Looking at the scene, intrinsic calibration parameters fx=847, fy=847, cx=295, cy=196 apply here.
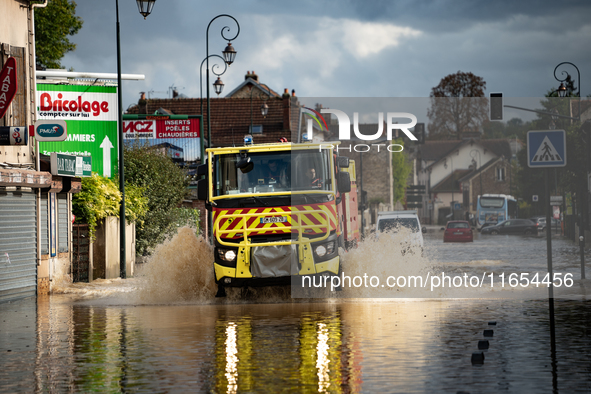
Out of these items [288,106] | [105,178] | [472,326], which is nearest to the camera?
[472,326]

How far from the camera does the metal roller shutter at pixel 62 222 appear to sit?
74.6 ft

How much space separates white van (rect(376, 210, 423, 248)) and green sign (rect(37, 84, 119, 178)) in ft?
36.2

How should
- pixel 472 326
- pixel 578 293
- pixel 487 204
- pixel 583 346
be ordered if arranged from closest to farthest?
pixel 583 346 < pixel 472 326 < pixel 578 293 < pixel 487 204

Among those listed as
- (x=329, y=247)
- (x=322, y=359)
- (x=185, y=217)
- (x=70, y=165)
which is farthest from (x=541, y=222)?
(x=322, y=359)

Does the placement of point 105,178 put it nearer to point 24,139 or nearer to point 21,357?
point 24,139

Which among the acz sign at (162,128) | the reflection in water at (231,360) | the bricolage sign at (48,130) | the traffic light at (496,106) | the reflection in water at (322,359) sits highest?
the acz sign at (162,128)

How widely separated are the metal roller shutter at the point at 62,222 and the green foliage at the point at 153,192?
747cm

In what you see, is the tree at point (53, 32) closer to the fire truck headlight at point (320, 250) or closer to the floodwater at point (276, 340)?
the floodwater at point (276, 340)

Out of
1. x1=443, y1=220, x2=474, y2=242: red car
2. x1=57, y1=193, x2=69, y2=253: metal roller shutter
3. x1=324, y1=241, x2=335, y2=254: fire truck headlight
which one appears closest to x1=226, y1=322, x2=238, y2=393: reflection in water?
x1=324, y1=241, x2=335, y2=254: fire truck headlight

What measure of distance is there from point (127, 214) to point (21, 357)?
17.3 meters

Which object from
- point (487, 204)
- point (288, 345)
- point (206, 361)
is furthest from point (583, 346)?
point (487, 204)

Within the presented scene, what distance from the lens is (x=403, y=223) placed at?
2041 centimetres

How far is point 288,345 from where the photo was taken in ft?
35.5

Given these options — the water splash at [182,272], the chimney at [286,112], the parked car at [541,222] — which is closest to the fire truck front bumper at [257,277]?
the water splash at [182,272]
